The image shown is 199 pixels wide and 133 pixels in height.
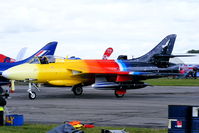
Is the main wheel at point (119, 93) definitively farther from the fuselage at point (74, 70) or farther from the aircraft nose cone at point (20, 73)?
the aircraft nose cone at point (20, 73)

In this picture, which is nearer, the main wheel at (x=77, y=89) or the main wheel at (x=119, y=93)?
the main wheel at (x=119, y=93)

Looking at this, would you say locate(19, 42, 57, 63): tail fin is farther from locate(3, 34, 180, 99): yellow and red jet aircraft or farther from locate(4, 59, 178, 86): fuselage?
locate(4, 59, 178, 86): fuselage

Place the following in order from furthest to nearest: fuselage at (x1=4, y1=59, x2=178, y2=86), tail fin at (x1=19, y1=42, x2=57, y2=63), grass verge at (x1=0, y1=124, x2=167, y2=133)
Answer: tail fin at (x1=19, y1=42, x2=57, y2=63), fuselage at (x1=4, y1=59, x2=178, y2=86), grass verge at (x1=0, y1=124, x2=167, y2=133)

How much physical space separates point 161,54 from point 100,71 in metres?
4.62

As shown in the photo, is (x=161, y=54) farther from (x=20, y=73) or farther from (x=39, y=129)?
(x=39, y=129)

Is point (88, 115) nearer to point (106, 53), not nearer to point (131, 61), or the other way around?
point (131, 61)

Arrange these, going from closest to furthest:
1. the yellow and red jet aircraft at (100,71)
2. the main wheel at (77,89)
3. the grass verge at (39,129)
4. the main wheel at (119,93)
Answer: the grass verge at (39,129)
the yellow and red jet aircraft at (100,71)
the main wheel at (119,93)
the main wheel at (77,89)

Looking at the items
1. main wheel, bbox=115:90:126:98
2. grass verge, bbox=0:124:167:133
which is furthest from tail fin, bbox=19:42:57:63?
grass verge, bbox=0:124:167:133

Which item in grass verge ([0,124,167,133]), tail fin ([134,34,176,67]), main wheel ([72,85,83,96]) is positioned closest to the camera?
grass verge ([0,124,167,133])

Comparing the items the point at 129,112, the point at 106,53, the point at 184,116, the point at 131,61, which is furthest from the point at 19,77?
the point at 106,53

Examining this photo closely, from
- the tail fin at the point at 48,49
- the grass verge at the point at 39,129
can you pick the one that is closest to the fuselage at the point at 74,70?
the grass verge at the point at 39,129

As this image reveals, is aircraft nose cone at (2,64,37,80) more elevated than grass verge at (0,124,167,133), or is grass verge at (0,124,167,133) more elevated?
aircraft nose cone at (2,64,37,80)

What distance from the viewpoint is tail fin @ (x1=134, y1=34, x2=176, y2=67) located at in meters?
27.5

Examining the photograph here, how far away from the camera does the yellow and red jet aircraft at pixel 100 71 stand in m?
24.0
